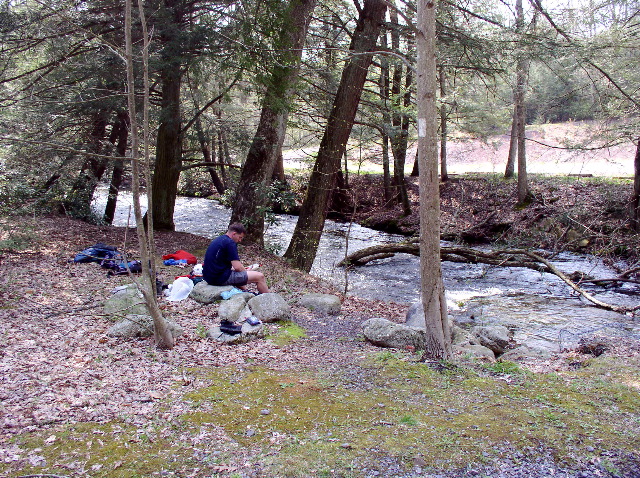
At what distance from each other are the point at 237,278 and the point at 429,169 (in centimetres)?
365

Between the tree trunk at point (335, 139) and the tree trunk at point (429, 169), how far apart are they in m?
5.91

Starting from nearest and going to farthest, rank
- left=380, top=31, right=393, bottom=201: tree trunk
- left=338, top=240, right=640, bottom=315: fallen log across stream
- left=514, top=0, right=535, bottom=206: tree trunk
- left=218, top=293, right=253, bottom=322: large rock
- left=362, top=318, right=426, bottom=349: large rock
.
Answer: left=362, top=318, right=426, bottom=349: large rock
left=218, top=293, right=253, bottom=322: large rock
left=338, top=240, right=640, bottom=315: fallen log across stream
left=380, top=31, right=393, bottom=201: tree trunk
left=514, top=0, right=535, bottom=206: tree trunk

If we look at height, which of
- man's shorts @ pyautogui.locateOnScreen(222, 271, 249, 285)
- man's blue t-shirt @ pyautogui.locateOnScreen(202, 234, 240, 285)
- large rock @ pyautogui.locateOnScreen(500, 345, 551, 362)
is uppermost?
man's blue t-shirt @ pyautogui.locateOnScreen(202, 234, 240, 285)

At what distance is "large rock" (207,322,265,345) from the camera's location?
565 centimetres

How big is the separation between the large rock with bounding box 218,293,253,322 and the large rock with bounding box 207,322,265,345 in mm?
299

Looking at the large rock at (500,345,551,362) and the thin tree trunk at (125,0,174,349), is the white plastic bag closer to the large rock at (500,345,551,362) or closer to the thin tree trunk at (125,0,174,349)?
the thin tree trunk at (125,0,174,349)

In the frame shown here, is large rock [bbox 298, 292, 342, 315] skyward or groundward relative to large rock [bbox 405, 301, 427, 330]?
skyward

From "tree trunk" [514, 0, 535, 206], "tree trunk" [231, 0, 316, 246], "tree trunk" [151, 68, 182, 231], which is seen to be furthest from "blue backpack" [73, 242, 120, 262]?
"tree trunk" [514, 0, 535, 206]

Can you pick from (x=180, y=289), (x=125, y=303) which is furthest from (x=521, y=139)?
(x=125, y=303)

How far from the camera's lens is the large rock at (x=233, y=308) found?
20.6 ft

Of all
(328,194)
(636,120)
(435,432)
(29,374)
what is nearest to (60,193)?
(328,194)

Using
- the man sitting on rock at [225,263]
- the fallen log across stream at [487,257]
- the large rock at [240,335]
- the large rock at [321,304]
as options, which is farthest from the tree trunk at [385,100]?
the large rock at [240,335]

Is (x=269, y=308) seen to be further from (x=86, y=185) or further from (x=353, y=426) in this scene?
(x=86, y=185)

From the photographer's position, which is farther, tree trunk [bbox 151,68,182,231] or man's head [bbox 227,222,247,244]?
tree trunk [bbox 151,68,182,231]
